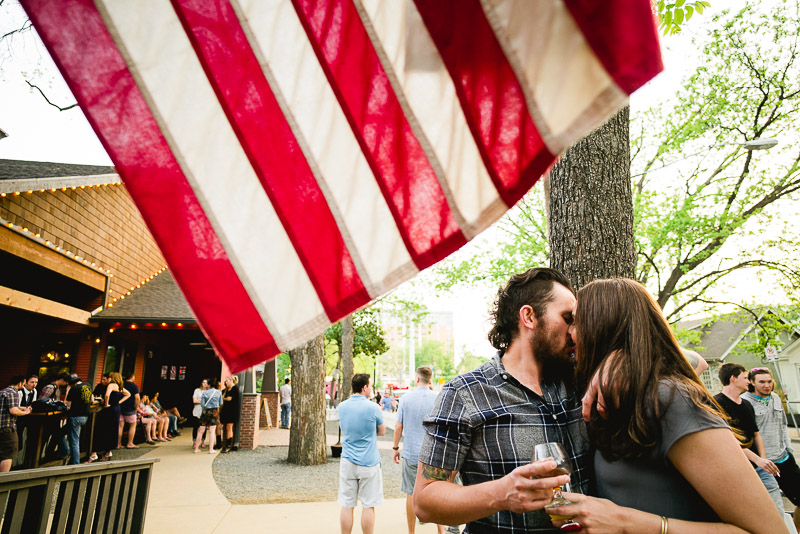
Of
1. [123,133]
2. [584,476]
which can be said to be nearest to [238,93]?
[123,133]

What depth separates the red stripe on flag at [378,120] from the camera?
1574mm

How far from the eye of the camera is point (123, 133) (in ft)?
5.08

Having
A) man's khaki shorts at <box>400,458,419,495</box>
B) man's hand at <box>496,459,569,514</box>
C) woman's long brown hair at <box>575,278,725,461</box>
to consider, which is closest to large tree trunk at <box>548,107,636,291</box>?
woman's long brown hair at <box>575,278,725,461</box>

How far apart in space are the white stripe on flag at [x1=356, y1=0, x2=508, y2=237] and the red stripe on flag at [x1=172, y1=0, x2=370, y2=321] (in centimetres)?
41

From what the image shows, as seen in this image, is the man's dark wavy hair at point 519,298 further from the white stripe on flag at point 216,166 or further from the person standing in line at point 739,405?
the person standing in line at point 739,405

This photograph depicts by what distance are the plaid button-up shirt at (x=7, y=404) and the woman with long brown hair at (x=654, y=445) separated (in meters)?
8.94

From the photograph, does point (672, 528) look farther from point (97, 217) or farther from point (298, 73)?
point (97, 217)

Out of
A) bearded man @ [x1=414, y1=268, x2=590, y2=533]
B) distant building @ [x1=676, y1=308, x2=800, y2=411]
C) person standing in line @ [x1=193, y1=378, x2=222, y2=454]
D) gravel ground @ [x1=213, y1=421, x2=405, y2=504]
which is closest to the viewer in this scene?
bearded man @ [x1=414, y1=268, x2=590, y2=533]

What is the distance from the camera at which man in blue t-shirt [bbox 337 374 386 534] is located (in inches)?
244

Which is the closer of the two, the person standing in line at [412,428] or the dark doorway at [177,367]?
the person standing in line at [412,428]

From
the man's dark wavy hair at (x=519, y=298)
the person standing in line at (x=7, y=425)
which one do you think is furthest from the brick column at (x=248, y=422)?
the man's dark wavy hair at (x=519, y=298)

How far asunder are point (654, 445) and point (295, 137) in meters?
1.70

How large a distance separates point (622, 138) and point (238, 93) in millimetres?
3285

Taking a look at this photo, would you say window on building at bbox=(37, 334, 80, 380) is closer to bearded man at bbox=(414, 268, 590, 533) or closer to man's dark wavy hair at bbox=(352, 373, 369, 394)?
man's dark wavy hair at bbox=(352, 373, 369, 394)
